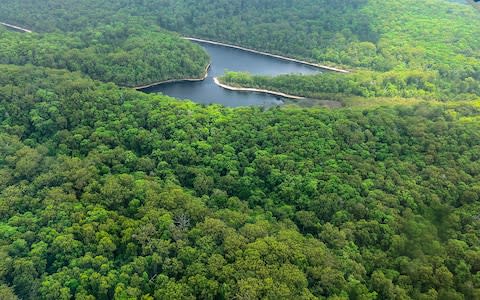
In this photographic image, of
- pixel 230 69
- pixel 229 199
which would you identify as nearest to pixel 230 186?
pixel 229 199

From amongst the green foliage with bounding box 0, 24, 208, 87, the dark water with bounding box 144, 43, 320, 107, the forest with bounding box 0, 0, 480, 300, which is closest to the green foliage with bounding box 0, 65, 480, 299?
the forest with bounding box 0, 0, 480, 300

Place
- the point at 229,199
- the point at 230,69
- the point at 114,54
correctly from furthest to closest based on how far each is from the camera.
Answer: the point at 230,69, the point at 114,54, the point at 229,199

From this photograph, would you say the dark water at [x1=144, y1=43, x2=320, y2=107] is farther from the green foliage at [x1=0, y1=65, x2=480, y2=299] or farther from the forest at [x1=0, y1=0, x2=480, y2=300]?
the green foliage at [x1=0, y1=65, x2=480, y2=299]

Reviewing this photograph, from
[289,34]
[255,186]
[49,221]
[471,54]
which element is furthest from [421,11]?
[49,221]

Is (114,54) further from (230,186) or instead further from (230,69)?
(230,186)

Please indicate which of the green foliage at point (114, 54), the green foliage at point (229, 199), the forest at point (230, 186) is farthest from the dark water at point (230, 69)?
the green foliage at point (229, 199)
